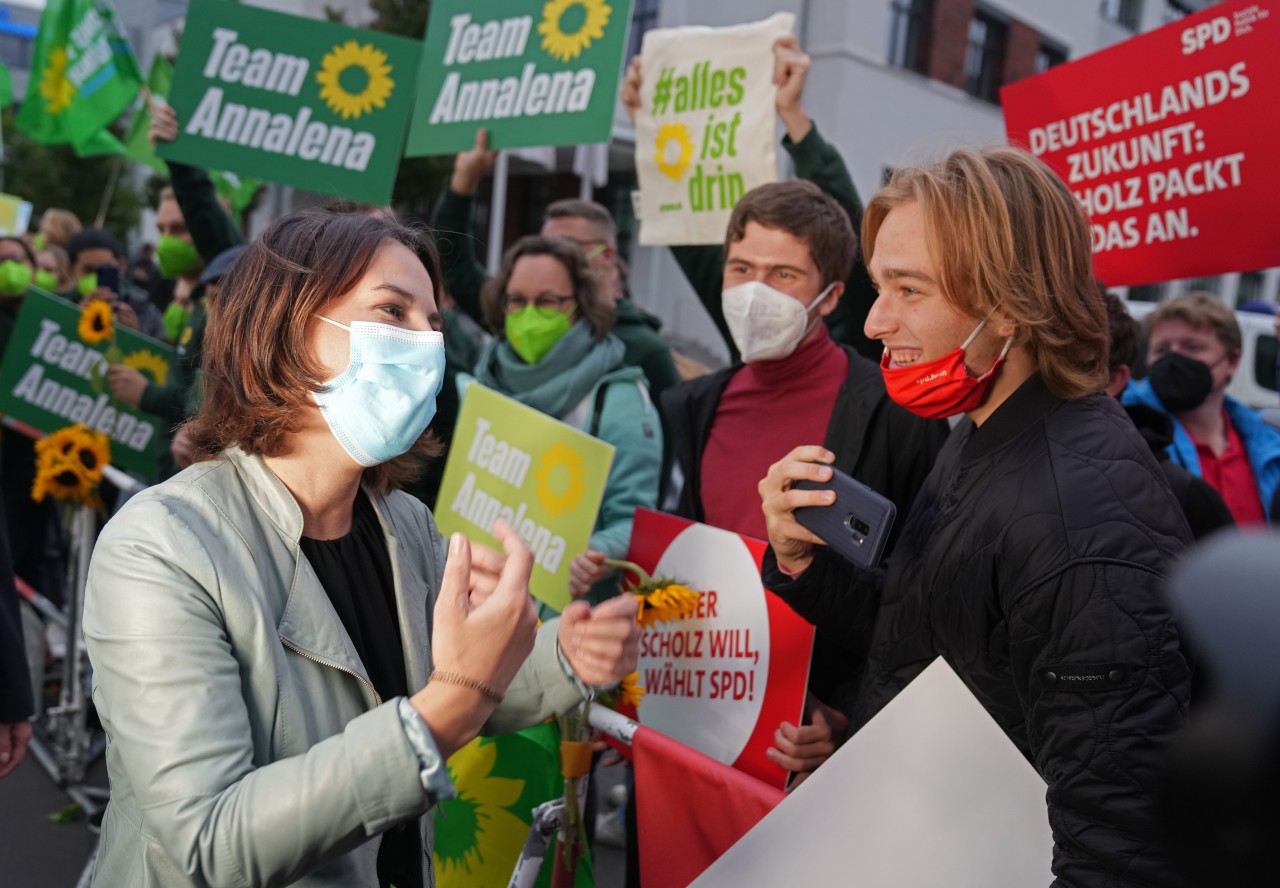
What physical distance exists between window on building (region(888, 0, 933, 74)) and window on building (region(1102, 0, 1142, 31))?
26.6 feet

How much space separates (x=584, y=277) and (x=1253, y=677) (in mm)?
3140

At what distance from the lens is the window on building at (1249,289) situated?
26000mm

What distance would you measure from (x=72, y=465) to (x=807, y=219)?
11.2 feet

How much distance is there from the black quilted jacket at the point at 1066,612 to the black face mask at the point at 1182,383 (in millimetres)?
2457

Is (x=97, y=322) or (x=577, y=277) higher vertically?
(x=577, y=277)

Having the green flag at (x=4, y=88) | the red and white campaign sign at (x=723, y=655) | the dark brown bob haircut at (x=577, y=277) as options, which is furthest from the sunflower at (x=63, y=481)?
the green flag at (x=4, y=88)

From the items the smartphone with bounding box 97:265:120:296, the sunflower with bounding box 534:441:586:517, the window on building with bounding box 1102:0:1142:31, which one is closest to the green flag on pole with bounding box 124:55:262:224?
the smartphone with bounding box 97:265:120:296

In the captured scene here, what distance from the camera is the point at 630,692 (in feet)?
7.59

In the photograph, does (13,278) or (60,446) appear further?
(13,278)

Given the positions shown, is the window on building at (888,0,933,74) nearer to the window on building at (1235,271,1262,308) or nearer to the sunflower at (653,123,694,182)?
the window on building at (1235,271,1262,308)

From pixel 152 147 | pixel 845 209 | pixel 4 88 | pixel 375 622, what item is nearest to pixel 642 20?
pixel 4 88

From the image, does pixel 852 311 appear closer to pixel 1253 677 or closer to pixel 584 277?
pixel 584 277

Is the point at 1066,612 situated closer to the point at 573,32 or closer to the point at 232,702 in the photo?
the point at 232,702

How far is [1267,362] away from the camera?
9.92 m
